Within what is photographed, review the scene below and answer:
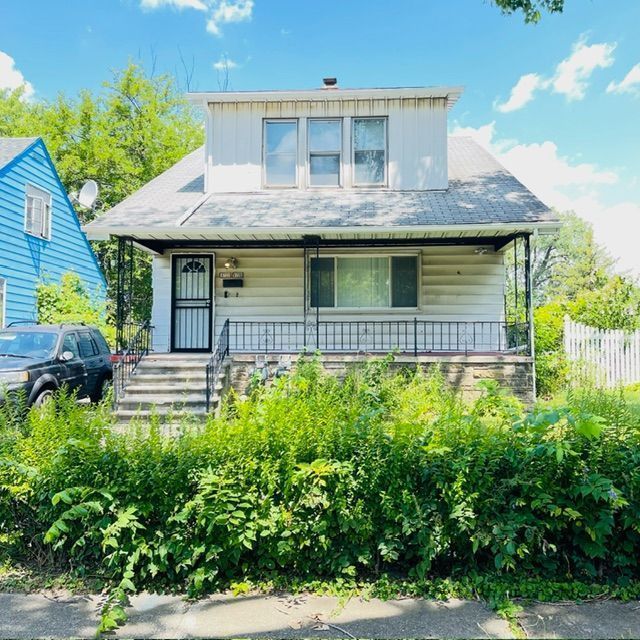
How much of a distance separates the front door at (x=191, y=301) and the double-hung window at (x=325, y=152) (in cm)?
317

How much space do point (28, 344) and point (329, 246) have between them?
6.12 meters

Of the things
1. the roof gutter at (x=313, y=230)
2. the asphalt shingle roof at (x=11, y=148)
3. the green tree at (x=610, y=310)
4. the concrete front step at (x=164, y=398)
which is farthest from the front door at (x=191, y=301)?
the green tree at (x=610, y=310)

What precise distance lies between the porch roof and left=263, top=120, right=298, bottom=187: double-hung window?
0.37m

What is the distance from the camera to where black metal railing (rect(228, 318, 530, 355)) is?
1015cm

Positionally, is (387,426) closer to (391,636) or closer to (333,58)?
(391,636)

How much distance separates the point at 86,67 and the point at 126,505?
97.5 feet

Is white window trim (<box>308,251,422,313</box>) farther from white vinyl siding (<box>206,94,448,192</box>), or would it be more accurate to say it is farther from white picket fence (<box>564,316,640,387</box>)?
white picket fence (<box>564,316,640,387</box>)

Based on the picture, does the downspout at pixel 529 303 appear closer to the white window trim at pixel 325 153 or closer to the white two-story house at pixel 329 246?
the white two-story house at pixel 329 246

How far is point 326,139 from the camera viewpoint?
1090 cm

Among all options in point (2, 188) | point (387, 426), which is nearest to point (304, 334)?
point (387, 426)

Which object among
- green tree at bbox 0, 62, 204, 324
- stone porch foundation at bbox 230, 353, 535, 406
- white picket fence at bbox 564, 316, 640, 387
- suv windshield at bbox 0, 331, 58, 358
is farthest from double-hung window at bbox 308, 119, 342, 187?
green tree at bbox 0, 62, 204, 324

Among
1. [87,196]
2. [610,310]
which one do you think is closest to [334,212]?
[87,196]

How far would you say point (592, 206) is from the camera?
5153cm

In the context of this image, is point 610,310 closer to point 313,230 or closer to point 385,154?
point 385,154
